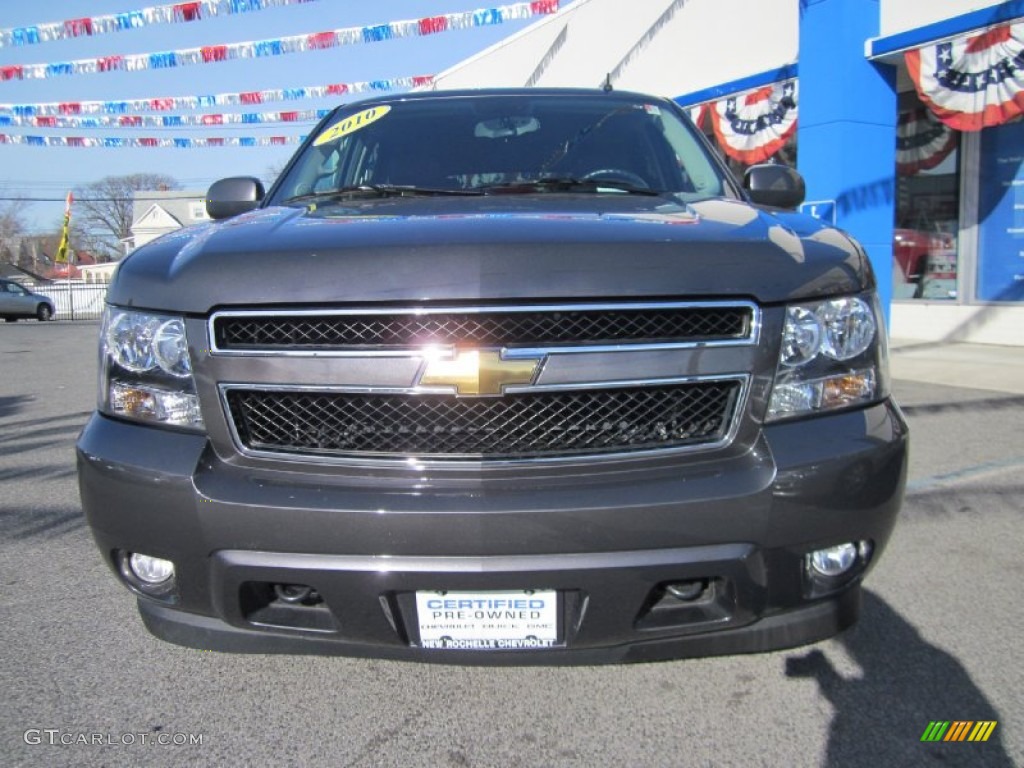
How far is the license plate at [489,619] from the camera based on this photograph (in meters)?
1.80

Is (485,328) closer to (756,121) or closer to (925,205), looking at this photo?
(756,121)

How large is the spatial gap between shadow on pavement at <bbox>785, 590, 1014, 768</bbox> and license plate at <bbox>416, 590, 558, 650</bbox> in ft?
2.78

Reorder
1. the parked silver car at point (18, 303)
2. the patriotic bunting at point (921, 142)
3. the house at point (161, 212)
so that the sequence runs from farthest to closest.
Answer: the house at point (161, 212) → the parked silver car at point (18, 303) → the patriotic bunting at point (921, 142)

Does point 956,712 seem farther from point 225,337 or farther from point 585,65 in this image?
point 585,65

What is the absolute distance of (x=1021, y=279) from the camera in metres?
10.4

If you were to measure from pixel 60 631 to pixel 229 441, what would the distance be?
1.43 metres

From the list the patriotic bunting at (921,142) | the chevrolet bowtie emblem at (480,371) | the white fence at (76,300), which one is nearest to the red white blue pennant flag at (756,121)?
the patriotic bunting at (921,142)

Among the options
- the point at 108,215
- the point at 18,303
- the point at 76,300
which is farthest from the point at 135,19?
the point at 108,215

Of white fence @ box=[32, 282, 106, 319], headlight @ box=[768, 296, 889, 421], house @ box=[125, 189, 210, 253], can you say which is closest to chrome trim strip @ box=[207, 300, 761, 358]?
headlight @ box=[768, 296, 889, 421]

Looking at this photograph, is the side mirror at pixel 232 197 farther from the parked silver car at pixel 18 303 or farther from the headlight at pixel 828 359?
the parked silver car at pixel 18 303

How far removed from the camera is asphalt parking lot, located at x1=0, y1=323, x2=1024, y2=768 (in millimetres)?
2076

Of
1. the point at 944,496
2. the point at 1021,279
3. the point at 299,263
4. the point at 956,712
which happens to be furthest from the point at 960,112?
the point at 299,263

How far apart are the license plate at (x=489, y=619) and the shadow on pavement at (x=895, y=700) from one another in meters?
0.85

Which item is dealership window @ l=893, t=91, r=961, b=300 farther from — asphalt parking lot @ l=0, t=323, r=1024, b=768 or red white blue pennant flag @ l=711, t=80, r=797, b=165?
asphalt parking lot @ l=0, t=323, r=1024, b=768
